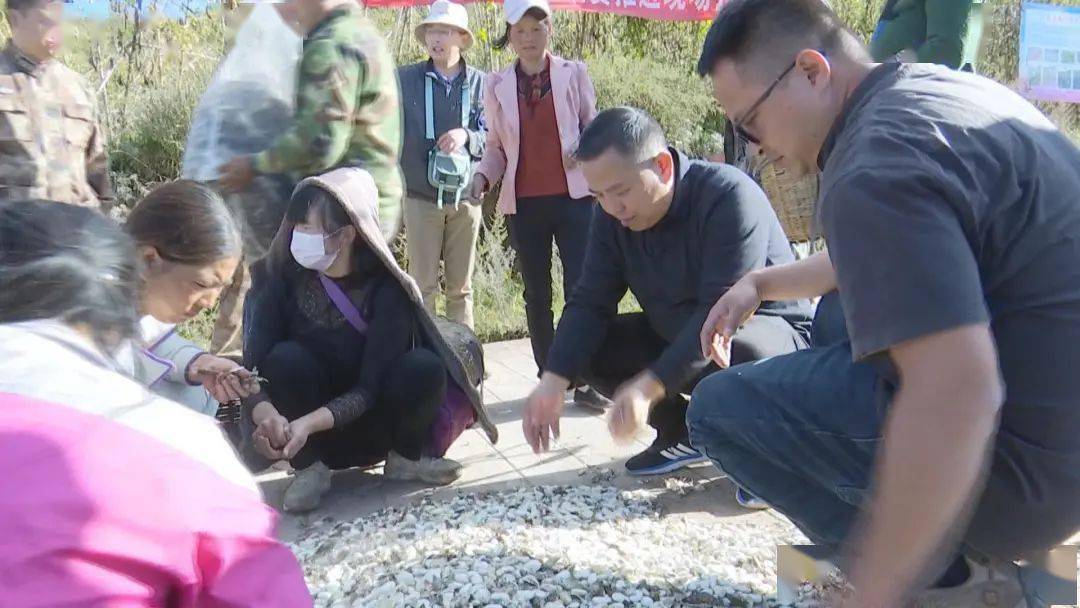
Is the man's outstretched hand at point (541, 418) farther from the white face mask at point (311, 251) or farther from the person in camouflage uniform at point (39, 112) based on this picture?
the person in camouflage uniform at point (39, 112)

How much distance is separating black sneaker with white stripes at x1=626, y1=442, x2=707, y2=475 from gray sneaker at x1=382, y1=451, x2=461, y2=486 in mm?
632

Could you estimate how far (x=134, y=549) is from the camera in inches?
41.2

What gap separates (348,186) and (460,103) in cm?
176

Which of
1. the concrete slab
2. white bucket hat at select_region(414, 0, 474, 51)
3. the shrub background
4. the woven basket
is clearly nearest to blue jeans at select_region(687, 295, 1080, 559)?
the concrete slab

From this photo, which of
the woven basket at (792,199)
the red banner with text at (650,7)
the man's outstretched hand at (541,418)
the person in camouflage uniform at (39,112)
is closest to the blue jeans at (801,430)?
the man's outstretched hand at (541,418)

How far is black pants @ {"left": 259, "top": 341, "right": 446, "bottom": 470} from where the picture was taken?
3.25 metres

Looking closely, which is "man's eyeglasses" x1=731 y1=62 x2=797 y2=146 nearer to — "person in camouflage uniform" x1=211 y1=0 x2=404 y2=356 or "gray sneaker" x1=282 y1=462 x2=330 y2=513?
"person in camouflage uniform" x1=211 y1=0 x2=404 y2=356

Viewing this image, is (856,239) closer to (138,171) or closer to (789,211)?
(789,211)

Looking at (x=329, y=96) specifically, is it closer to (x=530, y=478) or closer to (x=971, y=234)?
(x=530, y=478)

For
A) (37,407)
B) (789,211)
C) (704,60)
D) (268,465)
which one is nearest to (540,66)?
(789,211)

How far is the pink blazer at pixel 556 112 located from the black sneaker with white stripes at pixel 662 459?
138 centimetres

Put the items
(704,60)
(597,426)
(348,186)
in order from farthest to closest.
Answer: (597,426) → (348,186) → (704,60)

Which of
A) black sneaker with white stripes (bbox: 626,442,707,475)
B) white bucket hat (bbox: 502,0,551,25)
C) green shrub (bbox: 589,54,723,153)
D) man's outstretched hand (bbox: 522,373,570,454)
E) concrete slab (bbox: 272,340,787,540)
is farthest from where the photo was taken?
green shrub (bbox: 589,54,723,153)

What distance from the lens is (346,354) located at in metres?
3.40
